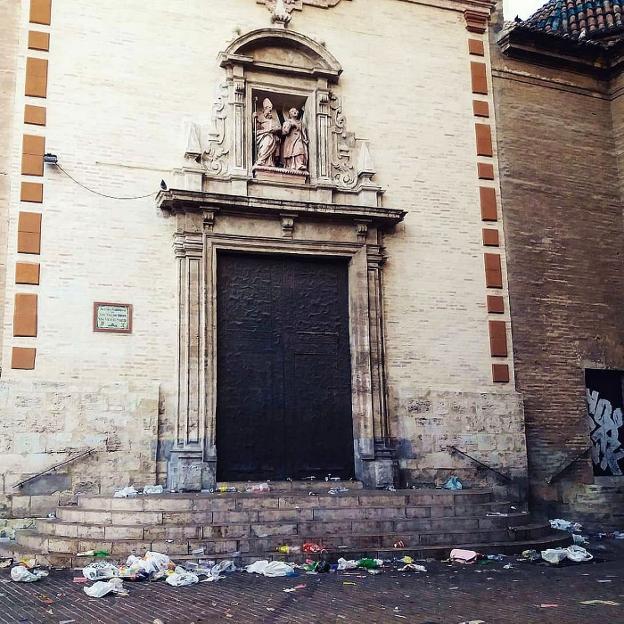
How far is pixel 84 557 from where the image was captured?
8.73 meters

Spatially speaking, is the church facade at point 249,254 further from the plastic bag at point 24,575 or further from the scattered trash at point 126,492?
the plastic bag at point 24,575

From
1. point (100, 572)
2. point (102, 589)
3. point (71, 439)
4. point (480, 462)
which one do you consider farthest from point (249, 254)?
point (102, 589)

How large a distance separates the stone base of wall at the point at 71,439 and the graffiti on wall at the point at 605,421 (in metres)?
7.76

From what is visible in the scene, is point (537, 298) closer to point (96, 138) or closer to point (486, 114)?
point (486, 114)

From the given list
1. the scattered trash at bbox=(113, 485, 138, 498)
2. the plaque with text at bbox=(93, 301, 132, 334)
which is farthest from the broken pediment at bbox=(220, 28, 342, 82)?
the scattered trash at bbox=(113, 485, 138, 498)

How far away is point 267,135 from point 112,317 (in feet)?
12.7

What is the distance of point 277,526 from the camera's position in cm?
944

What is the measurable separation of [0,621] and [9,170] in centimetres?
702

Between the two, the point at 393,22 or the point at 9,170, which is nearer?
the point at 9,170

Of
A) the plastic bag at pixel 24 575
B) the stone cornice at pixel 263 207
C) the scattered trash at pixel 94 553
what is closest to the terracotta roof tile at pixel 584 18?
the stone cornice at pixel 263 207

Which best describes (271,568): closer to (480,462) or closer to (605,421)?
(480,462)

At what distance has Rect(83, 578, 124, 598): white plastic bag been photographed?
7316 millimetres

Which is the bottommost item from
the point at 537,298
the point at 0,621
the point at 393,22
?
the point at 0,621

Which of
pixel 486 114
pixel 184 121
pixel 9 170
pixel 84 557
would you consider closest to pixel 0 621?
pixel 84 557
